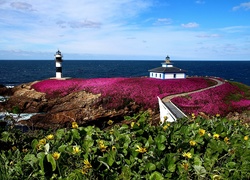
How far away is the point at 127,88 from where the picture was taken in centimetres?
3625

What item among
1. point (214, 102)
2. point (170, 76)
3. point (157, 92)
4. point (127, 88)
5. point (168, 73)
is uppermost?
point (168, 73)

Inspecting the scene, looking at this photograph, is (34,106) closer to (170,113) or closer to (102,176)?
(170,113)

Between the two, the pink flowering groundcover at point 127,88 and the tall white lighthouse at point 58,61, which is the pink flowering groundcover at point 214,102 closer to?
the pink flowering groundcover at point 127,88

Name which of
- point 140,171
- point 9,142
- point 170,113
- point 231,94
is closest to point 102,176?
point 140,171

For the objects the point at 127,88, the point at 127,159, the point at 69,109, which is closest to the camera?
the point at 127,159

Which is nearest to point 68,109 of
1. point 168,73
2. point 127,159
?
point 168,73

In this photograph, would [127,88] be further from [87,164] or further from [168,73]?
[87,164]

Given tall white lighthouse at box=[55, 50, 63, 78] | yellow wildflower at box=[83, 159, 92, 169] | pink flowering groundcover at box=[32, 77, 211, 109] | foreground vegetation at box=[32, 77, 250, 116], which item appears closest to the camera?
yellow wildflower at box=[83, 159, 92, 169]

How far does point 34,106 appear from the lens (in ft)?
118

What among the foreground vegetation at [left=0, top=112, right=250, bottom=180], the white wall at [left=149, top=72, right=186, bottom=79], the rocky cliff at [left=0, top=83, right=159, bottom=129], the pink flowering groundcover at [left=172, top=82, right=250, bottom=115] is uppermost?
the foreground vegetation at [left=0, top=112, right=250, bottom=180]

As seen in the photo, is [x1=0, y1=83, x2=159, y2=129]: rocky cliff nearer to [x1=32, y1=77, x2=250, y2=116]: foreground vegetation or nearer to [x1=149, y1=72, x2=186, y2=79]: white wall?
[x1=32, y1=77, x2=250, y2=116]: foreground vegetation

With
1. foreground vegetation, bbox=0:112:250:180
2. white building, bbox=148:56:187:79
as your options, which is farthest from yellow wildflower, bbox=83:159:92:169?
white building, bbox=148:56:187:79

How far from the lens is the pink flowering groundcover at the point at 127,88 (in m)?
33.4

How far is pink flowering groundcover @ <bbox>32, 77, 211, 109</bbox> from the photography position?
33.4m
